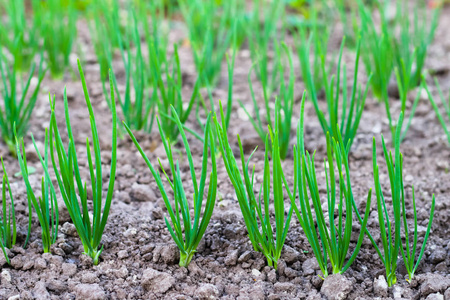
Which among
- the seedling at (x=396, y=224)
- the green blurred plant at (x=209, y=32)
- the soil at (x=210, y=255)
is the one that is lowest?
the soil at (x=210, y=255)

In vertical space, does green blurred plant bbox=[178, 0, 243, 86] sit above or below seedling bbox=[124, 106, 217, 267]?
above

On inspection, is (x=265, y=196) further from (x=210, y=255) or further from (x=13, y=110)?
(x=13, y=110)

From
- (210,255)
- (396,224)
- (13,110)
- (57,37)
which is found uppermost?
(57,37)

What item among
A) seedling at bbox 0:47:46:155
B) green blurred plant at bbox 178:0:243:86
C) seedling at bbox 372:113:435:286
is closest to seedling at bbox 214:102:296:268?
seedling at bbox 372:113:435:286

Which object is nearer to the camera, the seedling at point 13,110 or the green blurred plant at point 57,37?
the seedling at point 13,110

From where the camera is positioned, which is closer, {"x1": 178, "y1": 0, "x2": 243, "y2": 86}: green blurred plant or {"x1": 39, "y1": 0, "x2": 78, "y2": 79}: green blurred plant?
{"x1": 178, "y1": 0, "x2": 243, "y2": 86}: green blurred plant

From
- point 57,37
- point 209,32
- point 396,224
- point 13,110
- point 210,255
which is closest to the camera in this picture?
point 396,224

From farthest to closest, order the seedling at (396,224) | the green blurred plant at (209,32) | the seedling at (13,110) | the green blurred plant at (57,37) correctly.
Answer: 1. the green blurred plant at (57,37)
2. the green blurred plant at (209,32)
3. the seedling at (13,110)
4. the seedling at (396,224)

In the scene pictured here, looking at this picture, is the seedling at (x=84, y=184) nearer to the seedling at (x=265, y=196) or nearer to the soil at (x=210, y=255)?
the soil at (x=210, y=255)

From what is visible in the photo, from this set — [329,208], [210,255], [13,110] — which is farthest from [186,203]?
[13,110]

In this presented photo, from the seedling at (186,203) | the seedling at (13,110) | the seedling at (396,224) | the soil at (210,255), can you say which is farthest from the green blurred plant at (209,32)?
the seedling at (396,224)

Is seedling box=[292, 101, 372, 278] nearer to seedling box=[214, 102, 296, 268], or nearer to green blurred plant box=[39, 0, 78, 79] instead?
seedling box=[214, 102, 296, 268]

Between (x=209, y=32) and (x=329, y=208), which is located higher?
(x=209, y=32)

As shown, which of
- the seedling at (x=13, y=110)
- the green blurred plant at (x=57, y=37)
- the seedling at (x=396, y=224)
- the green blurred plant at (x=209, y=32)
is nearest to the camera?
the seedling at (x=396, y=224)
